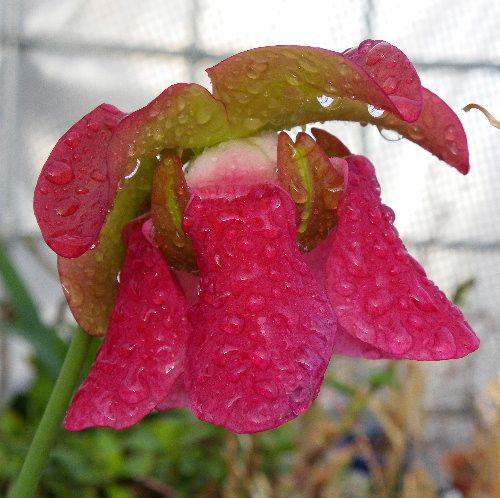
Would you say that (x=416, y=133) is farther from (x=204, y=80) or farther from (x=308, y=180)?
(x=204, y=80)

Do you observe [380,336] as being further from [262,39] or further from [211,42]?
[211,42]

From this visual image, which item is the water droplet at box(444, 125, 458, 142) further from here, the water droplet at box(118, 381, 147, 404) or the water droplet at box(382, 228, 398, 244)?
the water droplet at box(118, 381, 147, 404)

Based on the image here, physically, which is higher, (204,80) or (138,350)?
(204,80)

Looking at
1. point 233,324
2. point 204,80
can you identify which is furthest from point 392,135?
point 204,80

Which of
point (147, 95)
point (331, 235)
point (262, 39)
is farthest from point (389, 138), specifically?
point (147, 95)

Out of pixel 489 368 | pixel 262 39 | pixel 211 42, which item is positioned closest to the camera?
pixel 262 39

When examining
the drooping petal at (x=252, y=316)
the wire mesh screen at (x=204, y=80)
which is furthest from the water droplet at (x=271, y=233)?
the wire mesh screen at (x=204, y=80)

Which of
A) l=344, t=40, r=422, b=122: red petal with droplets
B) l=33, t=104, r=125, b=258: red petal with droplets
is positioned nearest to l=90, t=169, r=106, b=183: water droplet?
l=33, t=104, r=125, b=258: red petal with droplets
